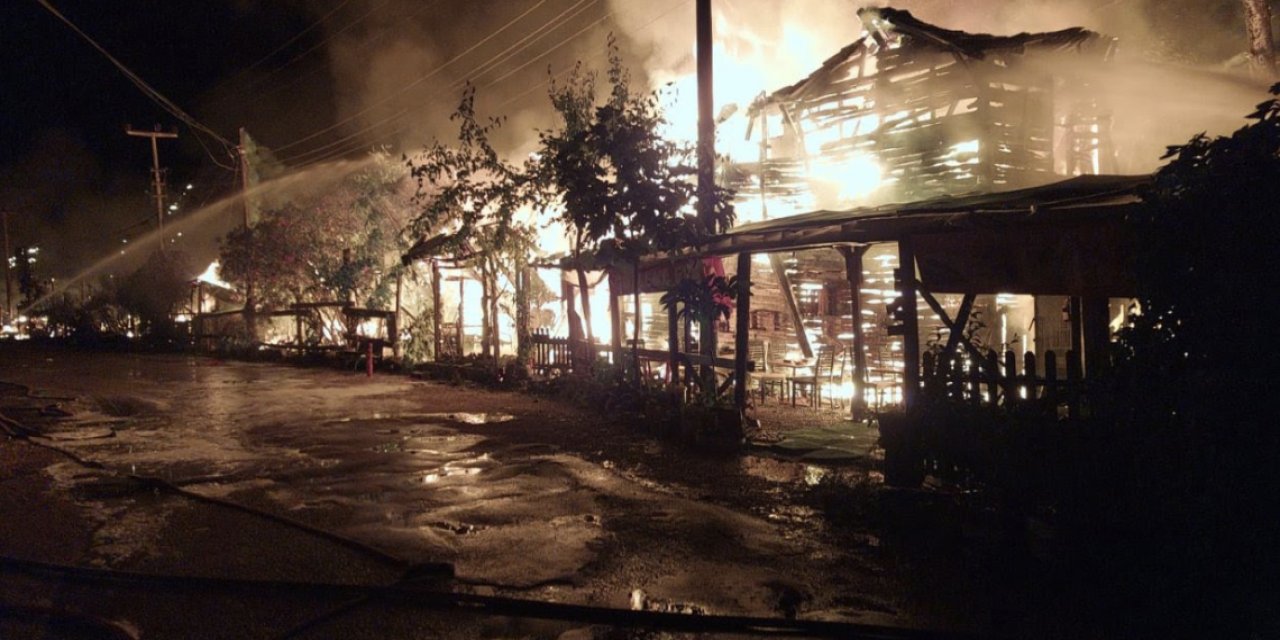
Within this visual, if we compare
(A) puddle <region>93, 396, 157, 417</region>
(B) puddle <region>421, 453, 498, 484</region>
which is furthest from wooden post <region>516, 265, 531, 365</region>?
(B) puddle <region>421, 453, 498, 484</region>

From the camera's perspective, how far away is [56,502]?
7.70 m

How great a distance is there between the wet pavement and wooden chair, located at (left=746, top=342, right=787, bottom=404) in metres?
3.42

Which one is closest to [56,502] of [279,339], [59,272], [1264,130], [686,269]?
[686,269]

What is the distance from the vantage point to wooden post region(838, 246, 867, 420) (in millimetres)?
11633

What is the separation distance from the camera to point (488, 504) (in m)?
7.50

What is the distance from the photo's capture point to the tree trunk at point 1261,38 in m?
15.5

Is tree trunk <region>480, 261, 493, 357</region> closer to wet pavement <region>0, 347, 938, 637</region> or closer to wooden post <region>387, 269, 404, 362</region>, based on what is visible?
wooden post <region>387, 269, 404, 362</region>

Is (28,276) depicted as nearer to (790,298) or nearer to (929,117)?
(790,298)

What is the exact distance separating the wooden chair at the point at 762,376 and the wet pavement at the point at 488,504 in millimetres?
3416

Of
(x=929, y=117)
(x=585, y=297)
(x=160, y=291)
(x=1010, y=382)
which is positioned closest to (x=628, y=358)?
(x=585, y=297)

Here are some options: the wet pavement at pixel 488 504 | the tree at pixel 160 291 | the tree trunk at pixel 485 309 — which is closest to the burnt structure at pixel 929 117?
the tree trunk at pixel 485 309

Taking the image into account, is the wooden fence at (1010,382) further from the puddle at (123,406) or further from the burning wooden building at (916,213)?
the puddle at (123,406)

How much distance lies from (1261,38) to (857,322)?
11523 mm

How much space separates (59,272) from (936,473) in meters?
74.8
